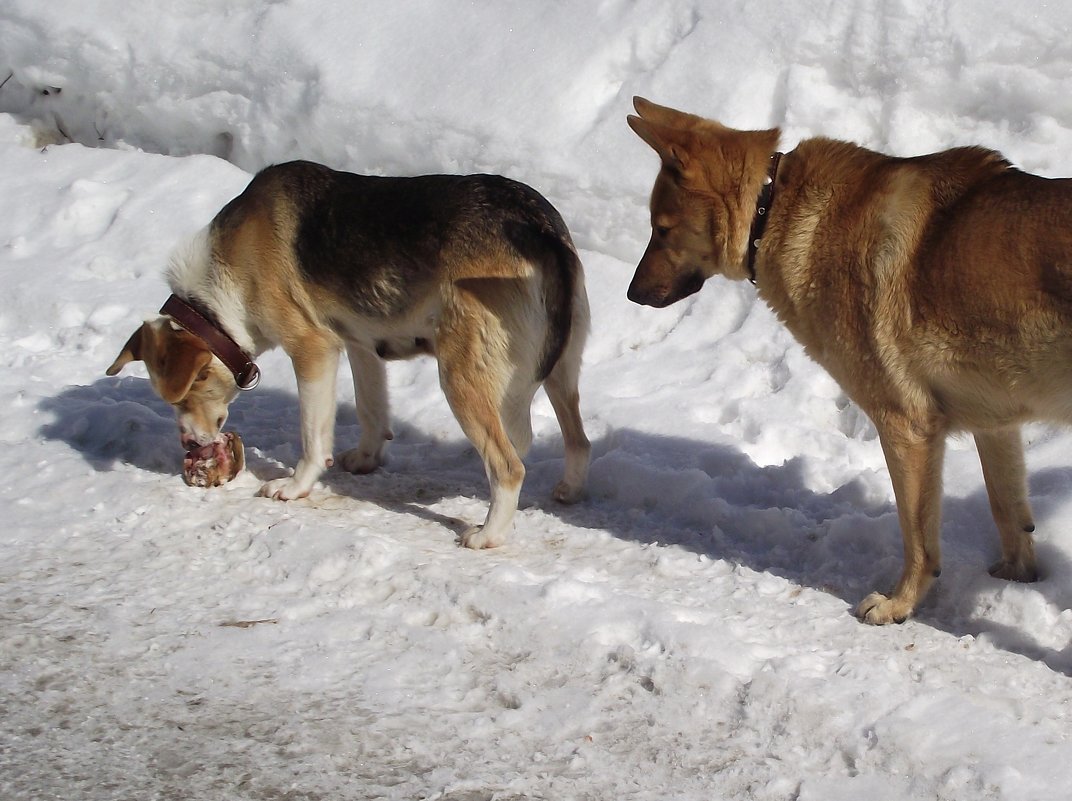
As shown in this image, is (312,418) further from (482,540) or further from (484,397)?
(482,540)

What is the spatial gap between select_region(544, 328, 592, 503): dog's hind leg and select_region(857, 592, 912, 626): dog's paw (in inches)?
65.3

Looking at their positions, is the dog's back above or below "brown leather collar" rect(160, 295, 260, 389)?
above

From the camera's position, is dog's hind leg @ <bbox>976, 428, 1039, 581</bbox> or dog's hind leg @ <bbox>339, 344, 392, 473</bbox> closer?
dog's hind leg @ <bbox>976, 428, 1039, 581</bbox>

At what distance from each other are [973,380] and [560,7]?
5.86 metres

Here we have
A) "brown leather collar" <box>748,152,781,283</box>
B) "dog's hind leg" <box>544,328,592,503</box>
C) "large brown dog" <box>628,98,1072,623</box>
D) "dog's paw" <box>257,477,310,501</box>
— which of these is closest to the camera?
"large brown dog" <box>628,98,1072,623</box>

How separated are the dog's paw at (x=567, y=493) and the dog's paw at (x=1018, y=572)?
1.94 metres

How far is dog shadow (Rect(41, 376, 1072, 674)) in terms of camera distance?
4.54 metres

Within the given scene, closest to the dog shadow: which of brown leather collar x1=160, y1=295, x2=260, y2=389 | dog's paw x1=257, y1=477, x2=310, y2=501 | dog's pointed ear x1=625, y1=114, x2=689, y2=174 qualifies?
dog's paw x1=257, y1=477, x2=310, y2=501

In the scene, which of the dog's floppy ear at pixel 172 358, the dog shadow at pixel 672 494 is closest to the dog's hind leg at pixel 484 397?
the dog shadow at pixel 672 494

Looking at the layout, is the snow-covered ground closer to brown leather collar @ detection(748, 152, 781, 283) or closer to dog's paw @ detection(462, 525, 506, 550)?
dog's paw @ detection(462, 525, 506, 550)

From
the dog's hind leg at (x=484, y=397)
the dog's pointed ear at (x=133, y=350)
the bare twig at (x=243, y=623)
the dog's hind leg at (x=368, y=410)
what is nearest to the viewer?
the bare twig at (x=243, y=623)

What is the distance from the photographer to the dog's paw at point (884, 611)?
422cm

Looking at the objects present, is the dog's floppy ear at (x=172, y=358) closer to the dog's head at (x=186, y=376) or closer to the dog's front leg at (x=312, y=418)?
the dog's head at (x=186, y=376)

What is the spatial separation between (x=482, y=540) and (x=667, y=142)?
1.90 meters
